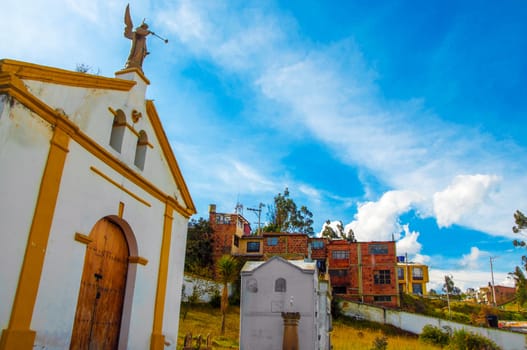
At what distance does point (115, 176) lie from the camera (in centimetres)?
855

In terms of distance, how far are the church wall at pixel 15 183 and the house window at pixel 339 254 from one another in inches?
1521

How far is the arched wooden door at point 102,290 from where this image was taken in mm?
7805

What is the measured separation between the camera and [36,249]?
643 centimetres

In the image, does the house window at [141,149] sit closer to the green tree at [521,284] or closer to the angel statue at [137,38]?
the angel statue at [137,38]

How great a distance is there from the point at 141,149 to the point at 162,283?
320cm

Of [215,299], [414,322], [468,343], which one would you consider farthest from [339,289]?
[468,343]

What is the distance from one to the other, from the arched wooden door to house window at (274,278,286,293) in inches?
541

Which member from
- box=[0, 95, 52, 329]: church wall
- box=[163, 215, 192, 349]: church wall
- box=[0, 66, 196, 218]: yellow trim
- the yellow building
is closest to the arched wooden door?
box=[0, 66, 196, 218]: yellow trim

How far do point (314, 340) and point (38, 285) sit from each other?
1599 centimetres

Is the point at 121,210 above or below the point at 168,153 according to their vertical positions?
below

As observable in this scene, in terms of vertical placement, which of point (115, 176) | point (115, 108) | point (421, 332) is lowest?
point (421, 332)

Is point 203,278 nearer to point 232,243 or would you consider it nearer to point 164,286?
point 232,243

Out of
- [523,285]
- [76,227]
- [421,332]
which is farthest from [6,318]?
[421,332]

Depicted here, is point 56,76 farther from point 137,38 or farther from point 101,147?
point 137,38
